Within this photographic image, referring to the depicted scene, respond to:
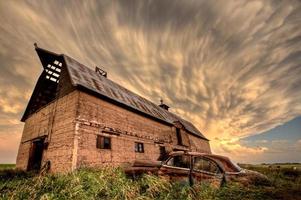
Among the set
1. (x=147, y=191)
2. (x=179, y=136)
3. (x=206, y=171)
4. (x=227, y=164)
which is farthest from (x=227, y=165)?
(x=179, y=136)

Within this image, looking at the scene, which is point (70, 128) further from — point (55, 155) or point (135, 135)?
point (135, 135)

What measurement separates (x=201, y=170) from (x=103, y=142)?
698cm

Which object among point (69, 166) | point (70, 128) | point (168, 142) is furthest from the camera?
point (168, 142)

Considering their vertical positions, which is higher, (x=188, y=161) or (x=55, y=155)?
(x=55, y=155)

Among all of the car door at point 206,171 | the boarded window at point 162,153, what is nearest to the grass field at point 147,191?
the car door at point 206,171

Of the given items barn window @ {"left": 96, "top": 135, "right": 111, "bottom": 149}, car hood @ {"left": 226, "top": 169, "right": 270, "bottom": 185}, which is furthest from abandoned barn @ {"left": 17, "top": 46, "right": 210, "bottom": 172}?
car hood @ {"left": 226, "top": 169, "right": 270, "bottom": 185}

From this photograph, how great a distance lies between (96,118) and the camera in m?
11.1

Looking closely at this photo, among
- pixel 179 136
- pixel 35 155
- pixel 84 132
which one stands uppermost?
pixel 179 136

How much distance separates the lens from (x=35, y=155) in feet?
43.9

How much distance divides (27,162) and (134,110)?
28.3 feet

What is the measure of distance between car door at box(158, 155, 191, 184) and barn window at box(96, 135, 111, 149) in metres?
5.46

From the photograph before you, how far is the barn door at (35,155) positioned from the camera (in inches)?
505

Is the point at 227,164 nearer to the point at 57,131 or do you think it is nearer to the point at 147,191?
the point at 147,191

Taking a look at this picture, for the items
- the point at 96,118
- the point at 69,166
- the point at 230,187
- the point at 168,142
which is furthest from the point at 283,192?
the point at 168,142
